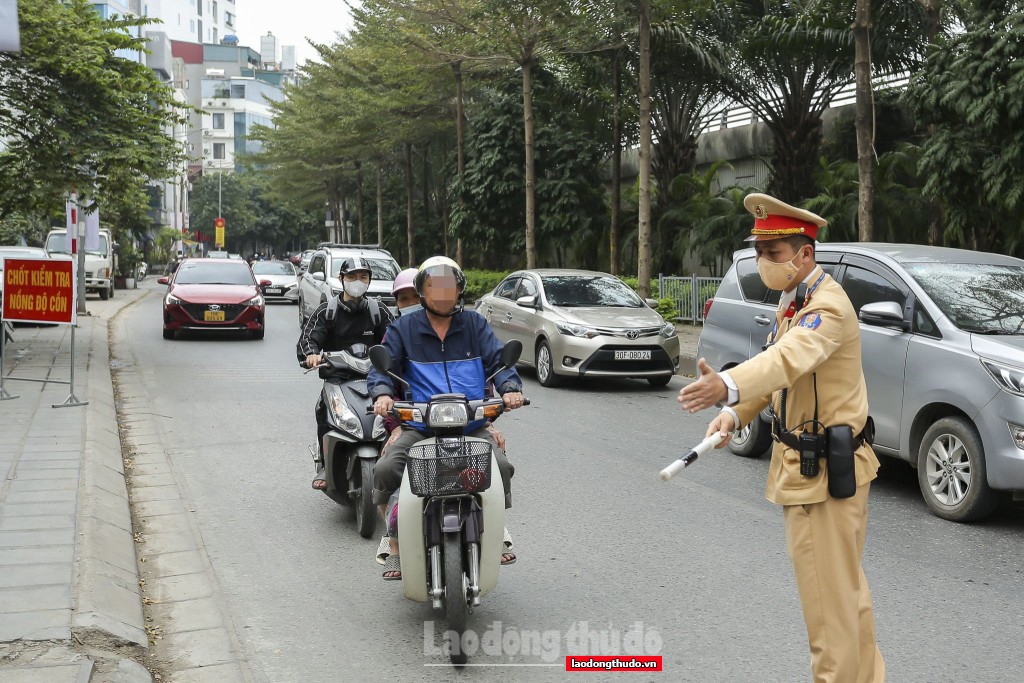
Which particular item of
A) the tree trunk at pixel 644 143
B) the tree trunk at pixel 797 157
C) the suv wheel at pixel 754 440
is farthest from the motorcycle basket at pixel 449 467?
the tree trunk at pixel 797 157

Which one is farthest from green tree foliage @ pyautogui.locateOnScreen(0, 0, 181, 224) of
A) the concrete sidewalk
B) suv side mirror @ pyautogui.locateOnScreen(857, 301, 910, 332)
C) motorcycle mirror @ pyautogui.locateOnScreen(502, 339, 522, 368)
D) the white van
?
the white van

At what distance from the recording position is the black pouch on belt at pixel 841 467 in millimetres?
3506

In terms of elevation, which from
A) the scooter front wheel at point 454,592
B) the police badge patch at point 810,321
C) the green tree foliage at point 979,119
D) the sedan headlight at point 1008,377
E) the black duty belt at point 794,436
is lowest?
the scooter front wheel at point 454,592

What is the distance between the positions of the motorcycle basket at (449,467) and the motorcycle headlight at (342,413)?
204 cm

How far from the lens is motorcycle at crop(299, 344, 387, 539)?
6.59 m

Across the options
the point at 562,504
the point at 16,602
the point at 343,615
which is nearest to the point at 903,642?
the point at 343,615

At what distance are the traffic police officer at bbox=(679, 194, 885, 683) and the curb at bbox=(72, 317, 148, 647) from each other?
2.85 meters

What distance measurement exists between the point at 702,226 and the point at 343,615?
2034 cm

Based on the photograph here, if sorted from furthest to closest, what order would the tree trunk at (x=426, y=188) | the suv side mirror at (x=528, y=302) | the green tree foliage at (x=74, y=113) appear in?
the tree trunk at (x=426, y=188)
the green tree foliage at (x=74, y=113)
the suv side mirror at (x=528, y=302)

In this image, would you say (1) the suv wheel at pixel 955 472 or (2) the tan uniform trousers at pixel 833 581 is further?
(1) the suv wheel at pixel 955 472

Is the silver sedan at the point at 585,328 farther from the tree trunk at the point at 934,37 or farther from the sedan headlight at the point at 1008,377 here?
the sedan headlight at the point at 1008,377

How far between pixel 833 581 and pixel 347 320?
4.60 metres

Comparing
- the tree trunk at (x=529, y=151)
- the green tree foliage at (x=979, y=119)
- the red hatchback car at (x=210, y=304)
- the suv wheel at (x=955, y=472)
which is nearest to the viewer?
the suv wheel at (x=955, y=472)

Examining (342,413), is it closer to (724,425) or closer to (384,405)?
(384,405)
